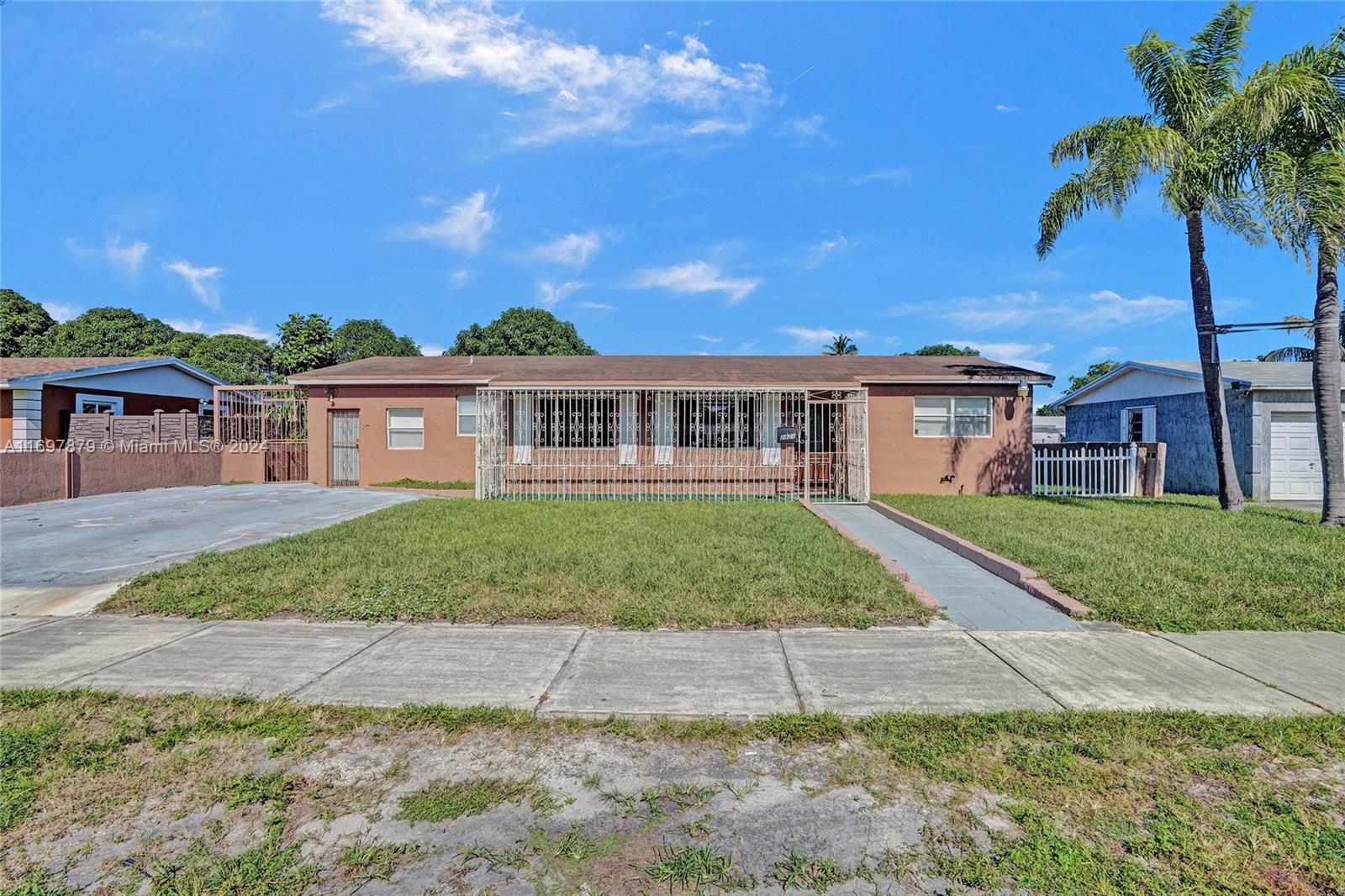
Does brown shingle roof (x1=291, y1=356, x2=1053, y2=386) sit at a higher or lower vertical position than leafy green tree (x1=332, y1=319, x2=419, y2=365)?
lower

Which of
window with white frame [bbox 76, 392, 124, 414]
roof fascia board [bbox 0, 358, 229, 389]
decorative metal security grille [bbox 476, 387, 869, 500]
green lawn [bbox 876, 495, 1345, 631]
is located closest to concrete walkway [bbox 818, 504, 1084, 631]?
green lawn [bbox 876, 495, 1345, 631]

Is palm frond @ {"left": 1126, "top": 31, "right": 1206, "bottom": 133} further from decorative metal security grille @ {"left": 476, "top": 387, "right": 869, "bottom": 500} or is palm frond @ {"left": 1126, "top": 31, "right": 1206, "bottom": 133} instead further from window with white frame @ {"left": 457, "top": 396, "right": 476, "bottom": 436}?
window with white frame @ {"left": 457, "top": 396, "right": 476, "bottom": 436}

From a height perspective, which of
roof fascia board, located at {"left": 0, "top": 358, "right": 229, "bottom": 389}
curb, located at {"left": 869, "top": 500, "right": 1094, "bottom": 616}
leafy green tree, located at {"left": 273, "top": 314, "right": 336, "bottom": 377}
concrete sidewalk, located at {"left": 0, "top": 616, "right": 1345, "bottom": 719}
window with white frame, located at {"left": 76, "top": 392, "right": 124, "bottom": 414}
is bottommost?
concrete sidewalk, located at {"left": 0, "top": 616, "right": 1345, "bottom": 719}

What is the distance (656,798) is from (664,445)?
12.2 meters

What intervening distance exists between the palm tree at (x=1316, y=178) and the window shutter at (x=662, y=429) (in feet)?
38.0

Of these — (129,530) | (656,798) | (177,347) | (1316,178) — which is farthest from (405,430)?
(177,347)

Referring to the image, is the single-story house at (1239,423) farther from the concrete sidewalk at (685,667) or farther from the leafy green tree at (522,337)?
the leafy green tree at (522,337)

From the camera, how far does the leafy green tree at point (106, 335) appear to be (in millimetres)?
35344

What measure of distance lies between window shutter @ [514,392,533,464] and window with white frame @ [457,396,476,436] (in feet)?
5.76

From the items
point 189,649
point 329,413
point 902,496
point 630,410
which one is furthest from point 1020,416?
point 329,413

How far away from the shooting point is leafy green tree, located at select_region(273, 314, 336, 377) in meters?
27.6

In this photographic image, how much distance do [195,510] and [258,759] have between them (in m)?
11.0

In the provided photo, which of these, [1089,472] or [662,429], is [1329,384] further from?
[662,429]

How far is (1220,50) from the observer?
11.9 metres
